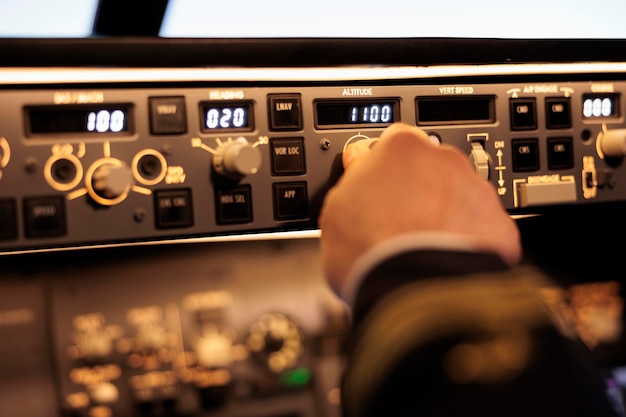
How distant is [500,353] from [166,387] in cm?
55

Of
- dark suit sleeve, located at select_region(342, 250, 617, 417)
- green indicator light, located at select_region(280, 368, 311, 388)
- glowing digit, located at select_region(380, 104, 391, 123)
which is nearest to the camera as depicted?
dark suit sleeve, located at select_region(342, 250, 617, 417)

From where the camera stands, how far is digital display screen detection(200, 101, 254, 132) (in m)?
0.63

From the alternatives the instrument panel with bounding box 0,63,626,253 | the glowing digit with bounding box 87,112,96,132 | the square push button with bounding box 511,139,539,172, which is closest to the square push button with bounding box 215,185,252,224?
the instrument panel with bounding box 0,63,626,253

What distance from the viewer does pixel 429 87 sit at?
0.70m

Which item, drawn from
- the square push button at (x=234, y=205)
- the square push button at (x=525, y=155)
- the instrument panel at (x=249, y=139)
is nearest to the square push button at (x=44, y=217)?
the instrument panel at (x=249, y=139)

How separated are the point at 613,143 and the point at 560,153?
0.05 m

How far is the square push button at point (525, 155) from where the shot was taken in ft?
2.34

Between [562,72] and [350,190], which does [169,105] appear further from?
[562,72]

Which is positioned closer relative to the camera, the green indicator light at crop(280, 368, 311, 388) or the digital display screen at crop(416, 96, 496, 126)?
the digital display screen at crop(416, 96, 496, 126)

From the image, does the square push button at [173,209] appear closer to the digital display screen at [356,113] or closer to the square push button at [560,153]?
the digital display screen at [356,113]

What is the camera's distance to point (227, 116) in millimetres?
639

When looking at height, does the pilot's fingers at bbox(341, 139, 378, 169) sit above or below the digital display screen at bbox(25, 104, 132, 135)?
below

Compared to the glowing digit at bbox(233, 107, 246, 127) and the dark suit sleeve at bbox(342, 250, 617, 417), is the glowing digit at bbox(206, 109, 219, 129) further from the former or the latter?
the dark suit sleeve at bbox(342, 250, 617, 417)

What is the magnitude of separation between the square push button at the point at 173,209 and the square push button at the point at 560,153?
0.34m
